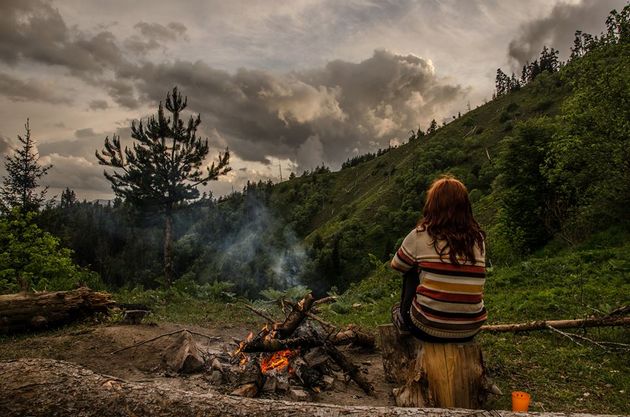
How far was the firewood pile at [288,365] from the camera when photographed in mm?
5137

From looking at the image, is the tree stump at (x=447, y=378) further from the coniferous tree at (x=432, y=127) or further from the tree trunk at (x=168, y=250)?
the coniferous tree at (x=432, y=127)

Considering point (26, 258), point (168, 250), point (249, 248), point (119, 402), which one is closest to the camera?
point (119, 402)

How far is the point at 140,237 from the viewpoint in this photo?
78938 millimetres

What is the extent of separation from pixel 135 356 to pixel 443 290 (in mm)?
5190

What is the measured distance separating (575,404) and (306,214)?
93582 millimetres

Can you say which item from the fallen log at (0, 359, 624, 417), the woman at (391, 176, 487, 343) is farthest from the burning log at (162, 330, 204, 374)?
the woman at (391, 176, 487, 343)

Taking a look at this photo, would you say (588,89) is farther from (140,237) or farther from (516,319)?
(140,237)

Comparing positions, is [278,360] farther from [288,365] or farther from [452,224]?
[452,224]

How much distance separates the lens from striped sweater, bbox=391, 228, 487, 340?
13.1 ft

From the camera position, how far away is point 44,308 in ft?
30.3

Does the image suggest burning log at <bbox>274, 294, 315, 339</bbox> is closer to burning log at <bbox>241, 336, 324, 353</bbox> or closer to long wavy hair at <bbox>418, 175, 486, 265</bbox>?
burning log at <bbox>241, 336, 324, 353</bbox>

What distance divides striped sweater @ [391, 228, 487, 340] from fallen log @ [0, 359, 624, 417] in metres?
1.32

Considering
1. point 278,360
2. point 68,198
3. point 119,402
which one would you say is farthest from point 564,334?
point 68,198

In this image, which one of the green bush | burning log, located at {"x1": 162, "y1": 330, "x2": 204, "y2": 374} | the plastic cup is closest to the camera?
the plastic cup
